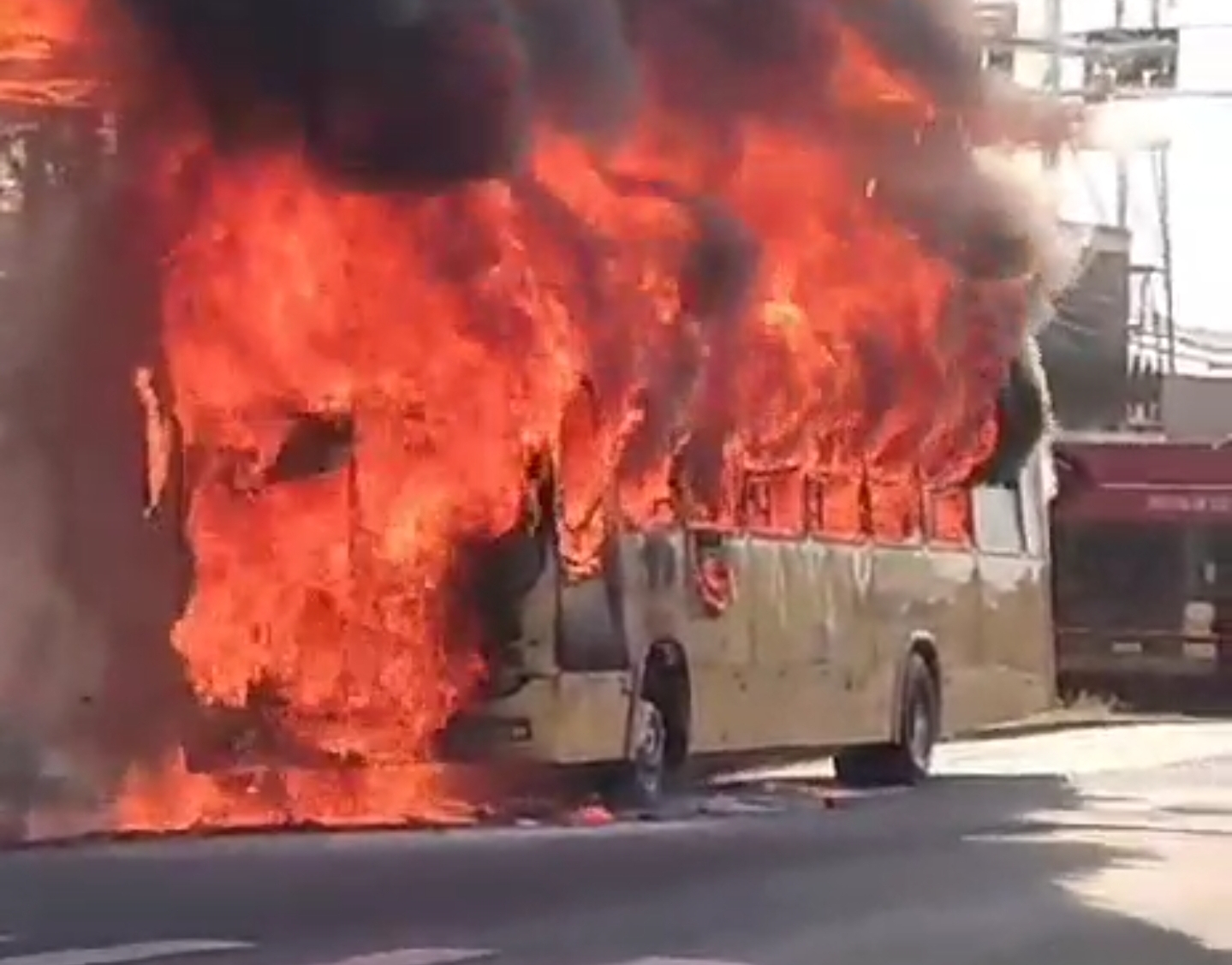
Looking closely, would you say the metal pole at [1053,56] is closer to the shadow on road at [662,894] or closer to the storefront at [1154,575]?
the shadow on road at [662,894]

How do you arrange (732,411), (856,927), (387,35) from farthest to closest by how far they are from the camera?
(732,411) < (387,35) < (856,927)

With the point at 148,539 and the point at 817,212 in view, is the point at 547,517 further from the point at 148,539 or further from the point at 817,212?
the point at 817,212

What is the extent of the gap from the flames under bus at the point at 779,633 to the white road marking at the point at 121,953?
17.0 feet

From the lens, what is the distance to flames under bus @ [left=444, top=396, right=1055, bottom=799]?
54.1 feet

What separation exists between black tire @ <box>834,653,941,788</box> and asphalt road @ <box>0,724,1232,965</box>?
292 centimetres

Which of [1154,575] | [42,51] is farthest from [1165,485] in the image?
[42,51]

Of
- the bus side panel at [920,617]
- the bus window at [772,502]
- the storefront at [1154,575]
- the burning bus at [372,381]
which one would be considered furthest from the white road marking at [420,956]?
the storefront at [1154,575]

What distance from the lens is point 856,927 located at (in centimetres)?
1270

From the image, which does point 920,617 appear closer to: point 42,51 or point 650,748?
point 650,748

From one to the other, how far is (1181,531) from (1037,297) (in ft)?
69.5

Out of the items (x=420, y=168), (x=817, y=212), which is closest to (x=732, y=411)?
(x=817, y=212)

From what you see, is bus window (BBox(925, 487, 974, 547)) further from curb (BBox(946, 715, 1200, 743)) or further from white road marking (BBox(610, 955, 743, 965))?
white road marking (BBox(610, 955, 743, 965))

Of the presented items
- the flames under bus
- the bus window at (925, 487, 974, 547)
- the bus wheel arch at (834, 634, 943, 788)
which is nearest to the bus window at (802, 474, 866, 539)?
the flames under bus

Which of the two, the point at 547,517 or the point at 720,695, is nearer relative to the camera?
the point at 547,517
